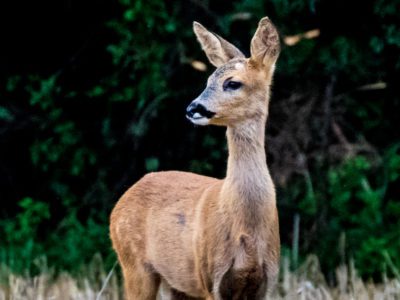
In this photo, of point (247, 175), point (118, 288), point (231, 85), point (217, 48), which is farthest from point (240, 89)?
point (118, 288)

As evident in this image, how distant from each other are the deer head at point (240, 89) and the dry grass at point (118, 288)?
1316 mm

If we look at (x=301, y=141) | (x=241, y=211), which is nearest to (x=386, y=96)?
(x=301, y=141)

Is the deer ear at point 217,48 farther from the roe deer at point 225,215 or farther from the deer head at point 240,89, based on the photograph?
the deer head at point 240,89

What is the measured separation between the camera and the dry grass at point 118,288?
8.08 m

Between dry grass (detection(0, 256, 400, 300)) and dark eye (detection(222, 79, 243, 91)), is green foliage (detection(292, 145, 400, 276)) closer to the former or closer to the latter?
dry grass (detection(0, 256, 400, 300))

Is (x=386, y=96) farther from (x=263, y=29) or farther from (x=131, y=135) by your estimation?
(x=263, y=29)

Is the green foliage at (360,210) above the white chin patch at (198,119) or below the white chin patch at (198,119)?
below

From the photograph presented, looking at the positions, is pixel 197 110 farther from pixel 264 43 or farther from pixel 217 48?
pixel 217 48

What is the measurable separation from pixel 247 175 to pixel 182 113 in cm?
397

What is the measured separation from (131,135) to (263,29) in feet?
13.2

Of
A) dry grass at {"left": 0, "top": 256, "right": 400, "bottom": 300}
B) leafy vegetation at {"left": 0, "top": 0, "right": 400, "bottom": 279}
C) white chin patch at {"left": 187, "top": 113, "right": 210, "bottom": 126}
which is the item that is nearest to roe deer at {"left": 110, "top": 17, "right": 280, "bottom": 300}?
white chin patch at {"left": 187, "top": 113, "right": 210, "bottom": 126}

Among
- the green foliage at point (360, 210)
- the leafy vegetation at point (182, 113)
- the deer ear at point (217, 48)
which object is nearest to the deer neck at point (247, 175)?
the deer ear at point (217, 48)

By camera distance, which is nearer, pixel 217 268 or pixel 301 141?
pixel 217 268

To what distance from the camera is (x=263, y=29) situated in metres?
7.14
